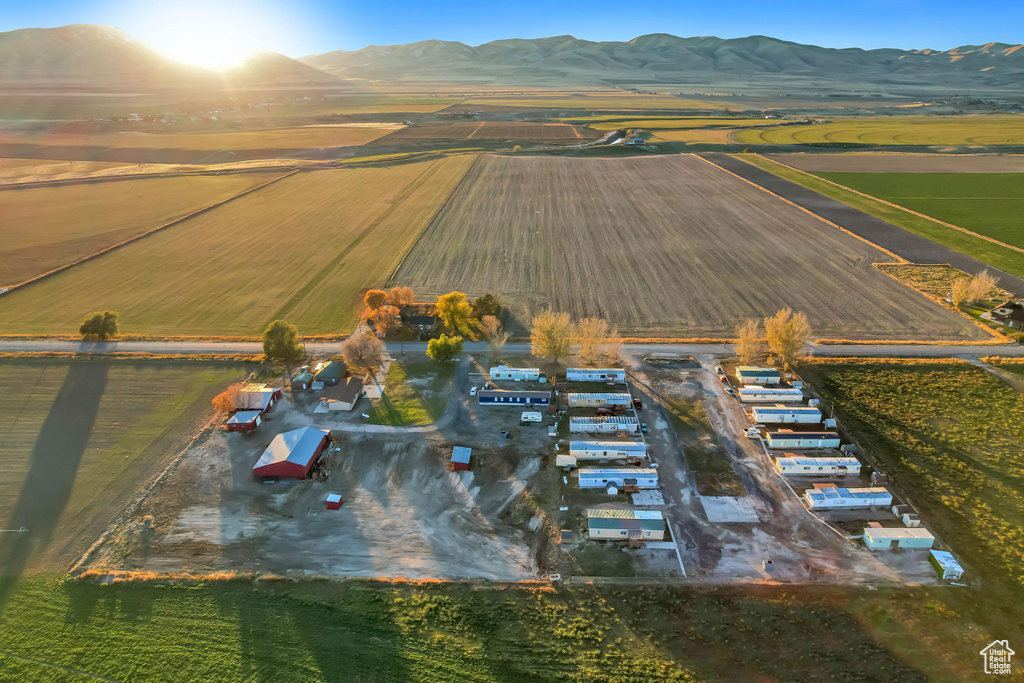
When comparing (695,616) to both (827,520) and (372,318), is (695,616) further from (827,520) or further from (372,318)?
(372,318)

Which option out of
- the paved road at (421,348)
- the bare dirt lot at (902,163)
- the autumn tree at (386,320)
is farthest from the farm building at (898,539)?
the bare dirt lot at (902,163)

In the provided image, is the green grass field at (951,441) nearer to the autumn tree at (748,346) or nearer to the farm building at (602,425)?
the autumn tree at (748,346)

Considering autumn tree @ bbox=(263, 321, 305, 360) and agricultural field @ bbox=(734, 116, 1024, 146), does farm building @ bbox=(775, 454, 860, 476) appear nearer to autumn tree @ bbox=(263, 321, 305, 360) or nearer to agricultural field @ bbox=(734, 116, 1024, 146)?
autumn tree @ bbox=(263, 321, 305, 360)

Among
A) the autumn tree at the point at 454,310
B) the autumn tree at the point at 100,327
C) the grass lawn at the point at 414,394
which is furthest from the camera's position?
the autumn tree at the point at 454,310

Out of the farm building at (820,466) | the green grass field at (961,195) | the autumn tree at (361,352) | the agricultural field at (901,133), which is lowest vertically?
the farm building at (820,466)

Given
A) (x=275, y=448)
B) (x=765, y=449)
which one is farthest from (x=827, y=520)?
(x=275, y=448)

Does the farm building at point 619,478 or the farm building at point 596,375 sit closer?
the farm building at point 619,478

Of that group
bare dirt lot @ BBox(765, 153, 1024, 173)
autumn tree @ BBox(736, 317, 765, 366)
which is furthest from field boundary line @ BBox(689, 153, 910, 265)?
autumn tree @ BBox(736, 317, 765, 366)

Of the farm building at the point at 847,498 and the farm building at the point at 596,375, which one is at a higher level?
the farm building at the point at 596,375
